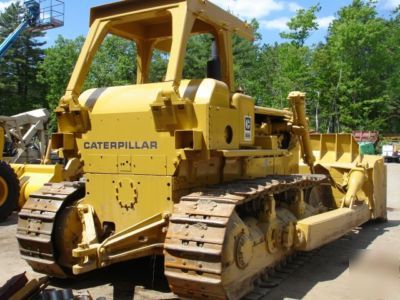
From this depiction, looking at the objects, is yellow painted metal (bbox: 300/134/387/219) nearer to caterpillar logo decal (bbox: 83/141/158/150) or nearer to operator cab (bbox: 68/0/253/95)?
operator cab (bbox: 68/0/253/95)

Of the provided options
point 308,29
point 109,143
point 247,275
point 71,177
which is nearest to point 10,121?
point 71,177

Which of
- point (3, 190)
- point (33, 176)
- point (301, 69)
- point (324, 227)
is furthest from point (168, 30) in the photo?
point (301, 69)

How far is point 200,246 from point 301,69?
116 ft

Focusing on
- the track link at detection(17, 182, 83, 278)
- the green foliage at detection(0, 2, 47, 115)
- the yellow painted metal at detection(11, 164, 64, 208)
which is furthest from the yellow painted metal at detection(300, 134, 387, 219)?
the green foliage at detection(0, 2, 47, 115)

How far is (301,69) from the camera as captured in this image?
38406mm

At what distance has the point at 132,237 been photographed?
17.1 ft

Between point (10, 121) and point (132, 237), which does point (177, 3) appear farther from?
point (10, 121)

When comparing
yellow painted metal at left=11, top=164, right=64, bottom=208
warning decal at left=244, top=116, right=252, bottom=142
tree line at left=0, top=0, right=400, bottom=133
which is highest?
tree line at left=0, top=0, right=400, bottom=133

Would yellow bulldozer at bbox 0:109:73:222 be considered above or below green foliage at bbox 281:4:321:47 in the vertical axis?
below

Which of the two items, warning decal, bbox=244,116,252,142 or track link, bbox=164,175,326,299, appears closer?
track link, bbox=164,175,326,299

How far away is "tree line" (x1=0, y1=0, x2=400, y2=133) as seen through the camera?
39406mm

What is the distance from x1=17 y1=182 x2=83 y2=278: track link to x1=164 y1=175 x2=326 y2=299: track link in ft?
5.40

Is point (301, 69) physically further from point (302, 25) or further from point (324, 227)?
point (324, 227)

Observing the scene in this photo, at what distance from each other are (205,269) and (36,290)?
164 centimetres
